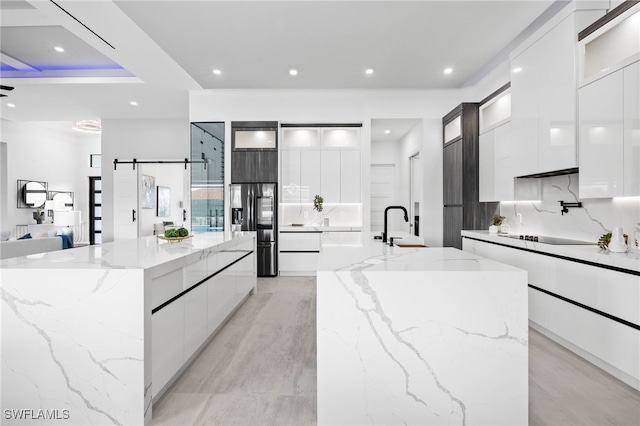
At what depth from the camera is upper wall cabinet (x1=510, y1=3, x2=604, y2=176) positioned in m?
2.75

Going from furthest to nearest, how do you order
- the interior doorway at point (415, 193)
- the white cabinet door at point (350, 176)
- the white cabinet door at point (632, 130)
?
1. the interior doorway at point (415, 193)
2. the white cabinet door at point (350, 176)
3. the white cabinet door at point (632, 130)

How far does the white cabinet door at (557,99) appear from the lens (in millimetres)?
2754

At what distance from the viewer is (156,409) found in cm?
185

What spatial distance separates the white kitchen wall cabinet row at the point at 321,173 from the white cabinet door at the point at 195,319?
3404 millimetres

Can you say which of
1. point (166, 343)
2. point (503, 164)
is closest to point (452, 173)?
point (503, 164)

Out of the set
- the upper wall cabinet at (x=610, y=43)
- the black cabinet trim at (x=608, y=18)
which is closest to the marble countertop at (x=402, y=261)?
the upper wall cabinet at (x=610, y=43)

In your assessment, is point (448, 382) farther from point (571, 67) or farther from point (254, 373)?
point (571, 67)

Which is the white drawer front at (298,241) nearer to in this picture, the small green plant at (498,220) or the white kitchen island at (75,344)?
the small green plant at (498,220)

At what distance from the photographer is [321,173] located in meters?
5.79

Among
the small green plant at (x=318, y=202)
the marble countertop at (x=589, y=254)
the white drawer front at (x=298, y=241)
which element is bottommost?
the white drawer front at (x=298, y=241)

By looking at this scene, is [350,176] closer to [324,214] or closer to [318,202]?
[318,202]

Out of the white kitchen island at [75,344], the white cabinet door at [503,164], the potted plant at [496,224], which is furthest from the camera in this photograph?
the potted plant at [496,224]

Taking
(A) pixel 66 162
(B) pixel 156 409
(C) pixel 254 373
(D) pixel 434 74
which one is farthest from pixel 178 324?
(A) pixel 66 162

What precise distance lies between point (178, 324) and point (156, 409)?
1.54 feet
